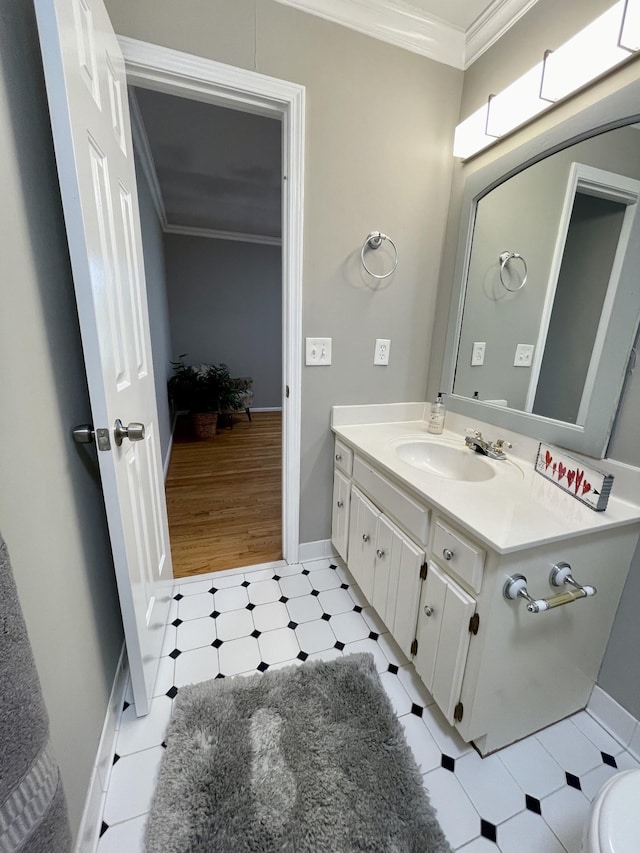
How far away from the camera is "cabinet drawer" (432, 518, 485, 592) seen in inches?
34.9

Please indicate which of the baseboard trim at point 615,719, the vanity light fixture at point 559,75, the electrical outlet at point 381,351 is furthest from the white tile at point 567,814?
the vanity light fixture at point 559,75

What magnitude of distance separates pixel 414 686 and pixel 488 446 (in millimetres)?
928

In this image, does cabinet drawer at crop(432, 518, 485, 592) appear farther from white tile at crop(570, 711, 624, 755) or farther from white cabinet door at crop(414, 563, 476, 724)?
white tile at crop(570, 711, 624, 755)

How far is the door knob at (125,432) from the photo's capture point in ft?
2.93

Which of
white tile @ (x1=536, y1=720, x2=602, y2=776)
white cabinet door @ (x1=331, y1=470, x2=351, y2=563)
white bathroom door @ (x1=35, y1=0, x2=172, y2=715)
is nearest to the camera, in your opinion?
white bathroom door @ (x1=35, y1=0, x2=172, y2=715)

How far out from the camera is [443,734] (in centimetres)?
110

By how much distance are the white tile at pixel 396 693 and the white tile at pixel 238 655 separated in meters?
0.48

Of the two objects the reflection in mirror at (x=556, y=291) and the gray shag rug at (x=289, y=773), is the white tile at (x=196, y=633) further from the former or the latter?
the reflection in mirror at (x=556, y=291)

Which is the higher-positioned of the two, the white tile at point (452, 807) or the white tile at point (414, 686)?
the white tile at point (414, 686)

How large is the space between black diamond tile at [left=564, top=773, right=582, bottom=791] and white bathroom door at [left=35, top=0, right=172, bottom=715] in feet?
4.21

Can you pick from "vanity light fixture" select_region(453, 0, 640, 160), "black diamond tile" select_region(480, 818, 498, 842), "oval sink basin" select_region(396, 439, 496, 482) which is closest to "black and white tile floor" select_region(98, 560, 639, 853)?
"black diamond tile" select_region(480, 818, 498, 842)

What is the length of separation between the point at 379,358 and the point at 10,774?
164 cm

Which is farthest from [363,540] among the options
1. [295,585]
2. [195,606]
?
[195,606]

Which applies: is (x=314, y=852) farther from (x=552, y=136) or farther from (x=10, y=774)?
(x=552, y=136)
